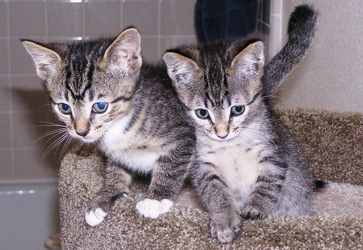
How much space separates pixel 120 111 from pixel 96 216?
0.28m

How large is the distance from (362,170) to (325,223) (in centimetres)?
88

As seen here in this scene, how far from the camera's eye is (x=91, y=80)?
1499 millimetres

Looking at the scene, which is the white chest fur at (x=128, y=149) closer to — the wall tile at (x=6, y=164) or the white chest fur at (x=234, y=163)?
the white chest fur at (x=234, y=163)

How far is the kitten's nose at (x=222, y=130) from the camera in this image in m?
1.47

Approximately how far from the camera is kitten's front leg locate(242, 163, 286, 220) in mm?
1402

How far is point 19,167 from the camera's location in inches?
122

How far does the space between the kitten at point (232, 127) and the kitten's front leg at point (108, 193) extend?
0.70ft

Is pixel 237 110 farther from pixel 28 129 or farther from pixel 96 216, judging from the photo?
pixel 28 129

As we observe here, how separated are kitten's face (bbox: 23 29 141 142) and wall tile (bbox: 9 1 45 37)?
1.49 meters

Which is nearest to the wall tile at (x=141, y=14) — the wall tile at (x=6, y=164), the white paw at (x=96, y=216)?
the wall tile at (x=6, y=164)

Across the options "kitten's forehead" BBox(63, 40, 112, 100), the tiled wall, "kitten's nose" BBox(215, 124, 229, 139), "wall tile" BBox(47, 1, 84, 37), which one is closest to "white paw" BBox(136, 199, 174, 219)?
"kitten's nose" BBox(215, 124, 229, 139)

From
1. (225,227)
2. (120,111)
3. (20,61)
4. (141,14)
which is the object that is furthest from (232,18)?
(225,227)

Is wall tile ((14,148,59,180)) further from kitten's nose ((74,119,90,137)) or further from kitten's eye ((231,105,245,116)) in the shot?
kitten's eye ((231,105,245,116))

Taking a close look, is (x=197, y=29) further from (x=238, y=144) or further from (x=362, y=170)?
(x=238, y=144)
